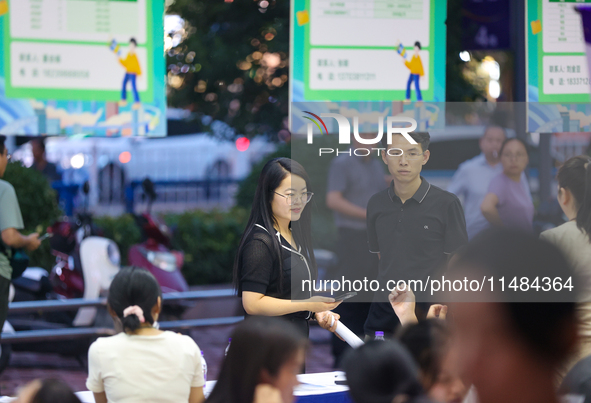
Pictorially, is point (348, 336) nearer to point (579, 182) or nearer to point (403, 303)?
point (403, 303)

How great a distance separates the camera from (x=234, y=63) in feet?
25.7

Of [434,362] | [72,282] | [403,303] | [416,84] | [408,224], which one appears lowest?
[72,282]

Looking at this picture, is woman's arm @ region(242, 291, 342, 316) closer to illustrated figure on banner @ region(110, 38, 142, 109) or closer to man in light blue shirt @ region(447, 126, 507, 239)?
man in light blue shirt @ region(447, 126, 507, 239)

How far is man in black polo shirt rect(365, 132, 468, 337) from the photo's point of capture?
3344 millimetres

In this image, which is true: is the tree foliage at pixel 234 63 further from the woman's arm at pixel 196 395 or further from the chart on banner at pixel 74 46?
the woman's arm at pixel 196 395

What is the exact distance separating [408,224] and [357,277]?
389 millimetres

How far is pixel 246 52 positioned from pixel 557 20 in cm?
413

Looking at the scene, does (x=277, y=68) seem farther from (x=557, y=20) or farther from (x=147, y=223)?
(x=557, y=20)

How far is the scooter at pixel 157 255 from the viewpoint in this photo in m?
6.58

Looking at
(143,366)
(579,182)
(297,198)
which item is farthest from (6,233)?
(579,182)

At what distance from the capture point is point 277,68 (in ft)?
26.2

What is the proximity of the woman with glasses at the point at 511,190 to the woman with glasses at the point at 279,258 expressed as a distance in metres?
0.91

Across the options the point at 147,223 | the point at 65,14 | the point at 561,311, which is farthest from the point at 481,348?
the point at 147,223

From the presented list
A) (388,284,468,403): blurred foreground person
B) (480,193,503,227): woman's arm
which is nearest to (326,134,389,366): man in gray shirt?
(480,193,503,227): woman's arm
